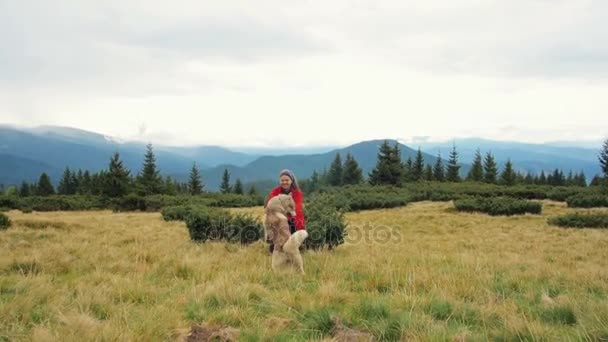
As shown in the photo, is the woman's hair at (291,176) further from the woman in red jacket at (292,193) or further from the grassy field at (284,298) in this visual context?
the grassy field at (284,298)

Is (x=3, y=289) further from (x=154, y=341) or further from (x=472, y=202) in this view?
(x=472, y=202)

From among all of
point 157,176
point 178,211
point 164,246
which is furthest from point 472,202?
point 157,176

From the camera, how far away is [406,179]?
7325 cm

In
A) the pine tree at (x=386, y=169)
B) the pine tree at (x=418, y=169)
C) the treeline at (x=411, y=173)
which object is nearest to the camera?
the pine tree at (x=386, y=169)

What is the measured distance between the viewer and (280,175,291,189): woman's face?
852cm

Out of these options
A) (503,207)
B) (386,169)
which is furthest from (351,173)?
(503,207)

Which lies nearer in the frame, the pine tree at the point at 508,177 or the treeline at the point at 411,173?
the treeline at the point at 411,173

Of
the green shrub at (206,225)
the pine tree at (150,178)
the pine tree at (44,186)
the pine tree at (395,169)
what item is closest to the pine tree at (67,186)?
the pine tree at (44,186)

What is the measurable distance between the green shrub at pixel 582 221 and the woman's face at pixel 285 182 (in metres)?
20.1

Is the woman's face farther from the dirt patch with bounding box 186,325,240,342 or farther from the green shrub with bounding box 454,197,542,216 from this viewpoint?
the green shrub with bounding box 454,197,542,216

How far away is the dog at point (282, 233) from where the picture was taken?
794 centimetres

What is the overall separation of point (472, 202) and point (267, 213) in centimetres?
2671

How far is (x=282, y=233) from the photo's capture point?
27.4 feet

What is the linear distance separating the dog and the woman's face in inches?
7.6
